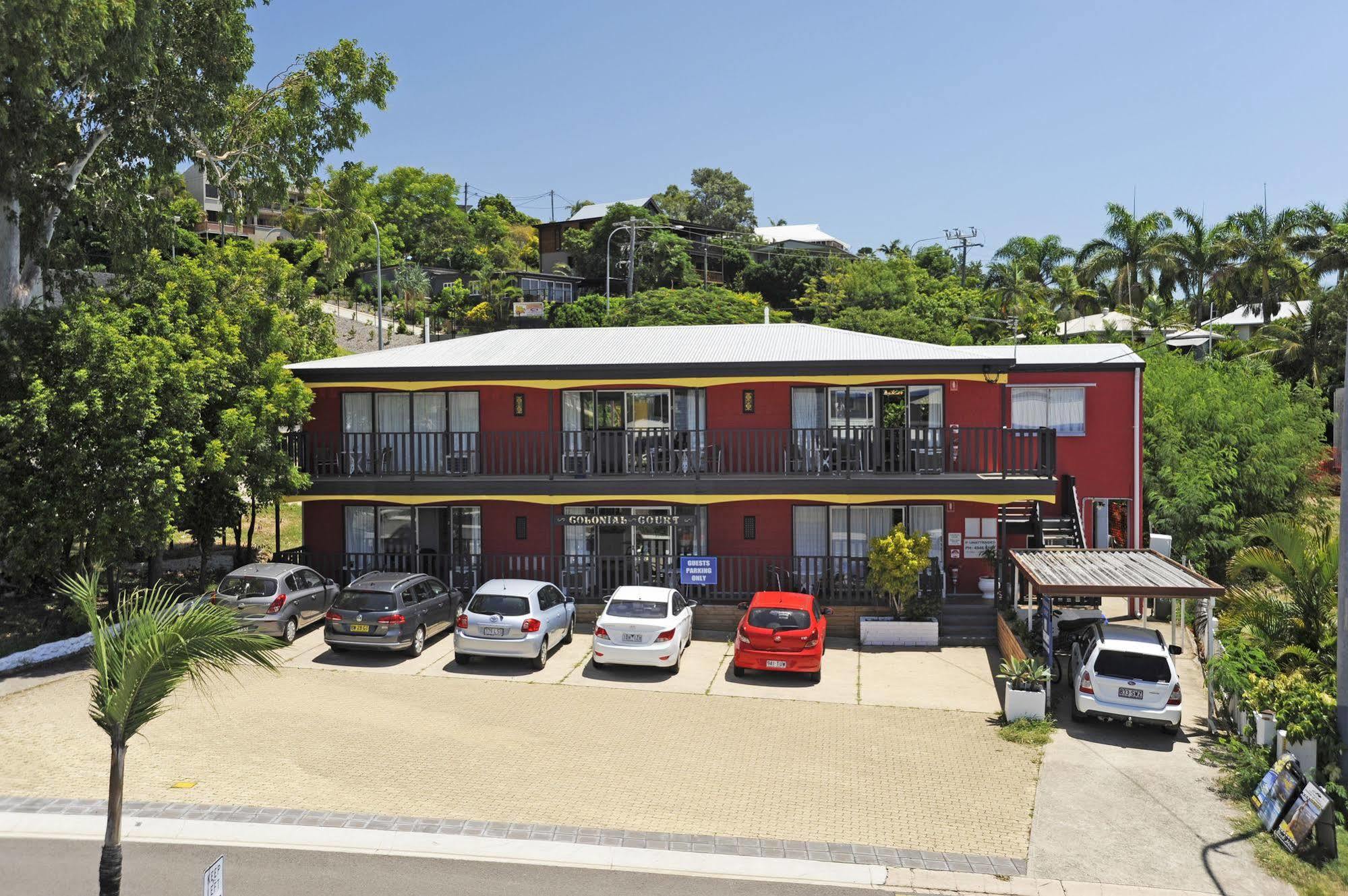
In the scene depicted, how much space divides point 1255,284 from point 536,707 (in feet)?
174

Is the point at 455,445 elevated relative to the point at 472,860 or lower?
elevated

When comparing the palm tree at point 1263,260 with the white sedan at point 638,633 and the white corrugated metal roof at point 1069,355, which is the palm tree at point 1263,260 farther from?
the white sedan at point 638,633

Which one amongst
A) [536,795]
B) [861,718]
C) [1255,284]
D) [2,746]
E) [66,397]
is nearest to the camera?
[536,795]

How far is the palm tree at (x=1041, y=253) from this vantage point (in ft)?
251

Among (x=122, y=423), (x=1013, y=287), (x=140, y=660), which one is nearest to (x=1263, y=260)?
(x=1013, y=287)

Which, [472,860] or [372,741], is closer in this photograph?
[472,860]

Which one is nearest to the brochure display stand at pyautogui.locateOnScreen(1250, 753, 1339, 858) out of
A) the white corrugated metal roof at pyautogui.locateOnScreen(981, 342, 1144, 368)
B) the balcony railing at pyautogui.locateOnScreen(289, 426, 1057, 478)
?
the balcony railing at pyautogui.locateOnScreen(289, 426, 1057, 478)

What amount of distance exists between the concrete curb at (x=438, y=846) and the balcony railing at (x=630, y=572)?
1063 centimetres

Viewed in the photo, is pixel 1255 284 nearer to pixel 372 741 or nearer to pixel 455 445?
pixel 455 445

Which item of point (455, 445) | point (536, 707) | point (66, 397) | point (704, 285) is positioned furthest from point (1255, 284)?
Answer: point (66, 397)

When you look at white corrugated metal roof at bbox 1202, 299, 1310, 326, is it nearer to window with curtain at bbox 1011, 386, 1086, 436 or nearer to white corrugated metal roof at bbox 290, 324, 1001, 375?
window with curtain at bbox 1011, 386, 1086, 436

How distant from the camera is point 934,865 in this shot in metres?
10.8

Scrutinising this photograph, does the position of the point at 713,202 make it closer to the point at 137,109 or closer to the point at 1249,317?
the point at 1249,317

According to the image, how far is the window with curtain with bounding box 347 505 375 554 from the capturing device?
23812 mm
